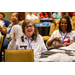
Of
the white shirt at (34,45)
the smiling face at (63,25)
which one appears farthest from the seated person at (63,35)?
the white shirt at (34,45)

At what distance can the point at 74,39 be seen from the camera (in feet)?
6.42

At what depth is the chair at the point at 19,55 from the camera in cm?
129

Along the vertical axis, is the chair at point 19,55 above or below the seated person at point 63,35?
below

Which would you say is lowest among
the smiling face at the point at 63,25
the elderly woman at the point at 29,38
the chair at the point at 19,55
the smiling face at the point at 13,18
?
the chair at the point at 19,55

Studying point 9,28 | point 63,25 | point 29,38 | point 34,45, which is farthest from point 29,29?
point 63,25

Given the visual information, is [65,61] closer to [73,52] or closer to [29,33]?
[73,52]

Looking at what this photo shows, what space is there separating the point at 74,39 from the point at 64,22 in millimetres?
305

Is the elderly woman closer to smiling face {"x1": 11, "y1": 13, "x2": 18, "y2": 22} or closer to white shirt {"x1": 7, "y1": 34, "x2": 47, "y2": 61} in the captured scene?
white shirt {"x1": 7, "y1": 34, "x2": 47, "y2": 61}

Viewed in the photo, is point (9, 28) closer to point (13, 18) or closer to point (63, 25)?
point (13, 18)

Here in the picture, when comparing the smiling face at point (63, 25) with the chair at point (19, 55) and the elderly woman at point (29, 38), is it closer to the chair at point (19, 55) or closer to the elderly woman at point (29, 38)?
the elderly woman at point (29, 38)

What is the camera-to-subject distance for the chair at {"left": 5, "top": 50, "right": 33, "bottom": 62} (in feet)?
4.22

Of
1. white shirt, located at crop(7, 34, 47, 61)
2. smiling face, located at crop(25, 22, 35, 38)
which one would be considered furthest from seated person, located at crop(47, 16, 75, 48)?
smiling face, located at crop(25, 22, 35, 38)

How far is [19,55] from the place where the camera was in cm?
130
